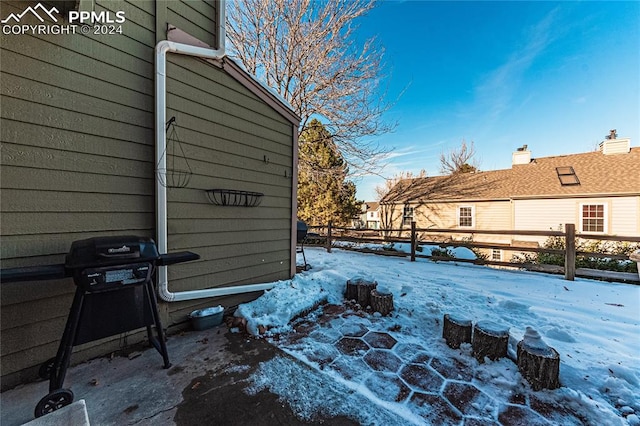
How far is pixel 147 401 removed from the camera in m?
1.60

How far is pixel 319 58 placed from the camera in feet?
25.2

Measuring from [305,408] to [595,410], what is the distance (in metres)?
1.85

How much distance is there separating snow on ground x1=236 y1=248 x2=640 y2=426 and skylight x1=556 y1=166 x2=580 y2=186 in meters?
7.96

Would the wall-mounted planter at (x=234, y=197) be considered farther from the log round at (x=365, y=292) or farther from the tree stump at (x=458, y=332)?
the tree stump at (x=458, y=332)

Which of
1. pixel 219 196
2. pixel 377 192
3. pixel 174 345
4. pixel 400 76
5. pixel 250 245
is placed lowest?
pixel 174 345

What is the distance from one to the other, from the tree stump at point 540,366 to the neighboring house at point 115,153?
9.55 ft

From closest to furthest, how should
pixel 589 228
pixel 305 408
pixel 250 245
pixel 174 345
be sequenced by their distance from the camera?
pixel 305 408
pixel 174 345
pixel 250 245
pixel 589 228

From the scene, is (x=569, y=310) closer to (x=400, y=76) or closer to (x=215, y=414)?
(x=215, y=414)

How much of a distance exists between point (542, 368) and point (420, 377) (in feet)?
2.77

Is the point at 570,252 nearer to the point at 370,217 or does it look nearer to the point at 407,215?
the point at 407,215

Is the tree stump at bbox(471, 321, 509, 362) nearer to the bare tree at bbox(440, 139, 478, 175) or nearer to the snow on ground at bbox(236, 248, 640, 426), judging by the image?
the snow on ground at bbox(236, 248, 640, 426)

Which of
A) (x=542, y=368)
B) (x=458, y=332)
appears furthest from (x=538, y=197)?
(x=542, y=368)

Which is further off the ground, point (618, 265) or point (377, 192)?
point (377, 192)

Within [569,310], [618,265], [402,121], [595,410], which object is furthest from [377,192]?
[595,410]
